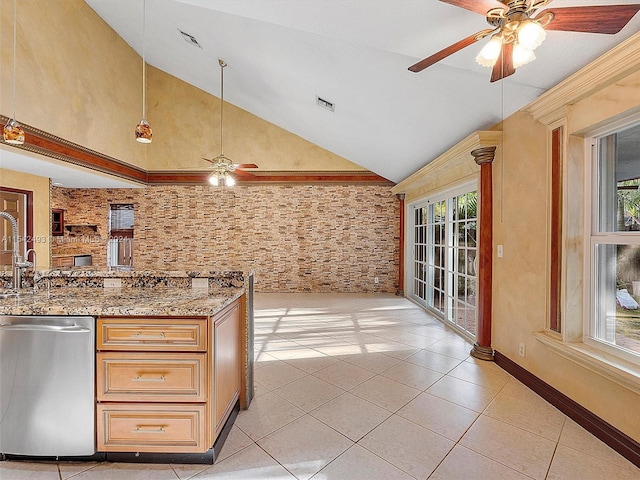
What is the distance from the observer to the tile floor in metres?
1.64

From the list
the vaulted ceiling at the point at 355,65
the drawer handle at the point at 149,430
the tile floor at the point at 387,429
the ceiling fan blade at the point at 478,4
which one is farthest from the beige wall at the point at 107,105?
the ceiling fan blade at the point at 478,4

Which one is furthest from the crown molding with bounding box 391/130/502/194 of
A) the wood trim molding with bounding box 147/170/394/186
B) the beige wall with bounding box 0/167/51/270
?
the beige wall with bounding box 0/167/51/270

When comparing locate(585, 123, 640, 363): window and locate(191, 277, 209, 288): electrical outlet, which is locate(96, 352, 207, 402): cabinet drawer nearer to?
locate(191, 277, 209, 288): electrical outlet

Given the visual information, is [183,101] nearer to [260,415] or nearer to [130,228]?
[130,228]

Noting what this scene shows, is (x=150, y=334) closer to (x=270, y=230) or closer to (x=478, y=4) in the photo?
(x=478, y=4)

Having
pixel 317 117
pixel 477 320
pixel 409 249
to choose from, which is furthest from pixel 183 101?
pixel 477 320

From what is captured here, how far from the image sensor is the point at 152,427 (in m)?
1.66

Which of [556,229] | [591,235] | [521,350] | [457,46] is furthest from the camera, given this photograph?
[521,350]

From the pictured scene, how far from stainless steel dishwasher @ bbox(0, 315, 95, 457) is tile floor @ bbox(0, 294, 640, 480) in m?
0.18

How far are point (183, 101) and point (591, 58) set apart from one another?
7.32 m

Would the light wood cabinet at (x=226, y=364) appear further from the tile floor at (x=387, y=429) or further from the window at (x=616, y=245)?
the window at (x=616, y=245)

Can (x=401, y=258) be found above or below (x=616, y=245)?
below

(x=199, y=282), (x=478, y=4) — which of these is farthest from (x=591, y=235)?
(x=199, y=282)

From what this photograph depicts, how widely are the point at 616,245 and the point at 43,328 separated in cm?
350
